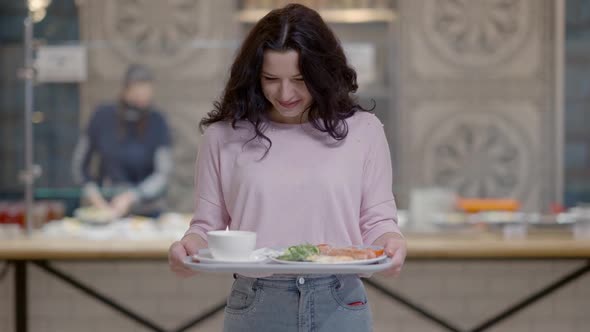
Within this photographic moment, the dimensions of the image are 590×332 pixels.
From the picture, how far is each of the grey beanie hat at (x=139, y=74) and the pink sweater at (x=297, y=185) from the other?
2.57 m

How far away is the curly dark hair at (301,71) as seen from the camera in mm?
1936

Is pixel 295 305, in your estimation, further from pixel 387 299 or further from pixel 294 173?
pixel 387 299

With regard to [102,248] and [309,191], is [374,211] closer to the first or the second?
[309,191]

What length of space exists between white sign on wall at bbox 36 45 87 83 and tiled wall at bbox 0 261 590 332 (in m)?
0.93

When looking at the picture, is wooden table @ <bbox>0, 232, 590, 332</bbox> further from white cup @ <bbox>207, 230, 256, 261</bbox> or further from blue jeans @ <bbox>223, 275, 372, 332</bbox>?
white cup @ <bbox>207, 230, 256, 261</bbox>

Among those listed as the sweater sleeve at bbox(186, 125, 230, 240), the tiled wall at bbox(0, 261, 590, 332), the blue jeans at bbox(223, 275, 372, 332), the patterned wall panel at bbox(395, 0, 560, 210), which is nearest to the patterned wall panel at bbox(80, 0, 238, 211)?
the tiled wall at bbox(0, 261, 590, 332)

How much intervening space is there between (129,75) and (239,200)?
2710mm

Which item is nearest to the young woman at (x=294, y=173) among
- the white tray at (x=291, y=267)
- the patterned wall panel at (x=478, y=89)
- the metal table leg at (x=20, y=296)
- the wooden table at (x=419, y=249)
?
the white tray at (x=291, y=267)

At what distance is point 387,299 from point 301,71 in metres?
2.08

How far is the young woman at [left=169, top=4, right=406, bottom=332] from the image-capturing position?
1.95 metres

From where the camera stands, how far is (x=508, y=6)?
5.13 meters

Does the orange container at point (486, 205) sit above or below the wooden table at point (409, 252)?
above

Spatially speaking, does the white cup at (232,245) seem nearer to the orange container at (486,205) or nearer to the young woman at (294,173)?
the young woman at (294,173)

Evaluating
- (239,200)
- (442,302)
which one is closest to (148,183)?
(442,302)
